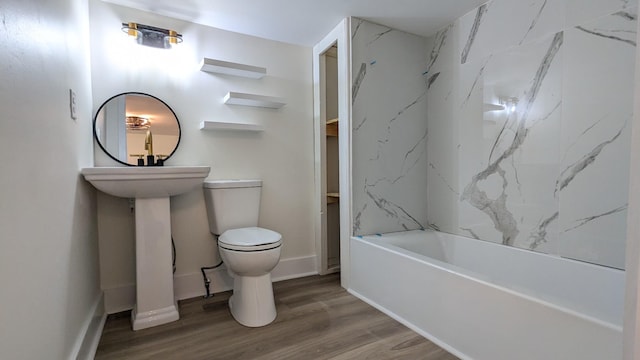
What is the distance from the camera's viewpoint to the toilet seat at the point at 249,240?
168cm

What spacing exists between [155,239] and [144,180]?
397 millimetres

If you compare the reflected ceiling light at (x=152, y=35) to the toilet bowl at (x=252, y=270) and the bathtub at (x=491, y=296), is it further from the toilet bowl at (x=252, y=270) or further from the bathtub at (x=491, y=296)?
the bathtub at (x=491, y=296)

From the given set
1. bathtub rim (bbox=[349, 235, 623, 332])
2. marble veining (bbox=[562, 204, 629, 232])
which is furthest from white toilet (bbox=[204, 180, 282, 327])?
marble veining (bbox=[562, 204, 629, 232])

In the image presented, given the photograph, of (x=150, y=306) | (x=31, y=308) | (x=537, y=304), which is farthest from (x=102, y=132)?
(x=537, y=304)

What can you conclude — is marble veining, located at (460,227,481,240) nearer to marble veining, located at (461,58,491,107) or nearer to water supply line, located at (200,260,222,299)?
marble veining, located at (461,58,491,107)

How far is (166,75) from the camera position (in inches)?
81.9

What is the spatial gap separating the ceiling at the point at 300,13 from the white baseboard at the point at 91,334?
1862mm

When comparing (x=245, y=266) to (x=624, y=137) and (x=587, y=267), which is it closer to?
(x=587, y=267)

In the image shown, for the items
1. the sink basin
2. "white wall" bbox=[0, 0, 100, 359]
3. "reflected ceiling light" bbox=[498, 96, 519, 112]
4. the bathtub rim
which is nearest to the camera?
"white wall" bbox=[0, 0, 100, 359]

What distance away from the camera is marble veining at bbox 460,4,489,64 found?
202 cm

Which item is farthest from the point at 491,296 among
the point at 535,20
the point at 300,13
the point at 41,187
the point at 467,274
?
the point at 300,13

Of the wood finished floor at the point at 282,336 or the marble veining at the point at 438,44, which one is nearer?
the wood finished floor at the point at 282,336

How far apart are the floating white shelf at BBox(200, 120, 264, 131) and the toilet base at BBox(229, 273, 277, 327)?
3.44 ft

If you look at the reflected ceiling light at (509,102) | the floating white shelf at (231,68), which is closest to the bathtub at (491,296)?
the reflected ceiling light at (509,102)
